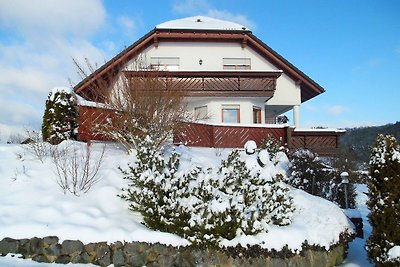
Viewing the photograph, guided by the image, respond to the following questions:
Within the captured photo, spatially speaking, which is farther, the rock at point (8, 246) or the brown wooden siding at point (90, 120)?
the brown wooden siding at point (90, 120)

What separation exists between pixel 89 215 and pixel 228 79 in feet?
44.8

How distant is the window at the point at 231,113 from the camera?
2095 cm

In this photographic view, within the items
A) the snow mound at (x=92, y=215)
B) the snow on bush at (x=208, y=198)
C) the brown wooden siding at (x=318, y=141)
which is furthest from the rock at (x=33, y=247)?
the brown wooden siding at (x=318, y=141)

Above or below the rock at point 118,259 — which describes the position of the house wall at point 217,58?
above

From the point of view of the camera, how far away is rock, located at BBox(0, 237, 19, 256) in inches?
263

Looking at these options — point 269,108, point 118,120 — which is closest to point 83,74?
point 118,120

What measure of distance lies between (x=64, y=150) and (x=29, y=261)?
4.10 metres

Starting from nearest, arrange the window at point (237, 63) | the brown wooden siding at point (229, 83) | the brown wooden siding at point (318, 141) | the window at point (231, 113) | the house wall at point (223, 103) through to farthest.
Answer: the brown wooden siding at point (318, 141) → the brown wooden siding at point (229, 83) → the house wall at point (223, 103) → the window at point (231, 113) → the window at point (237, 63)

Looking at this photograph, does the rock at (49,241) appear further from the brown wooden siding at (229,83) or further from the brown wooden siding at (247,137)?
the brown wooden siding at (229,83)

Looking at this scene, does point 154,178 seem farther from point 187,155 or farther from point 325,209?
point 187,155

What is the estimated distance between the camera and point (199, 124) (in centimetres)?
1577

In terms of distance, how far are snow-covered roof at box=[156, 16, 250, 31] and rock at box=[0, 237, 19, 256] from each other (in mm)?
16735

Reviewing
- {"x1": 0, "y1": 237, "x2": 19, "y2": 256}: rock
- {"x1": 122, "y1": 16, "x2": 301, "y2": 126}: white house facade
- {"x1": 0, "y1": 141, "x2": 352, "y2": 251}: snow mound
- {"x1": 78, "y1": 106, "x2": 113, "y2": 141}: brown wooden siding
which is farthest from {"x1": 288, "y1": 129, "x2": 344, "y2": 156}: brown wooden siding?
{"x1": 0, "y1": 237, "x2": 19, "y2": 256}: rock

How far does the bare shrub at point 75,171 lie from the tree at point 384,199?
5.72 metres
